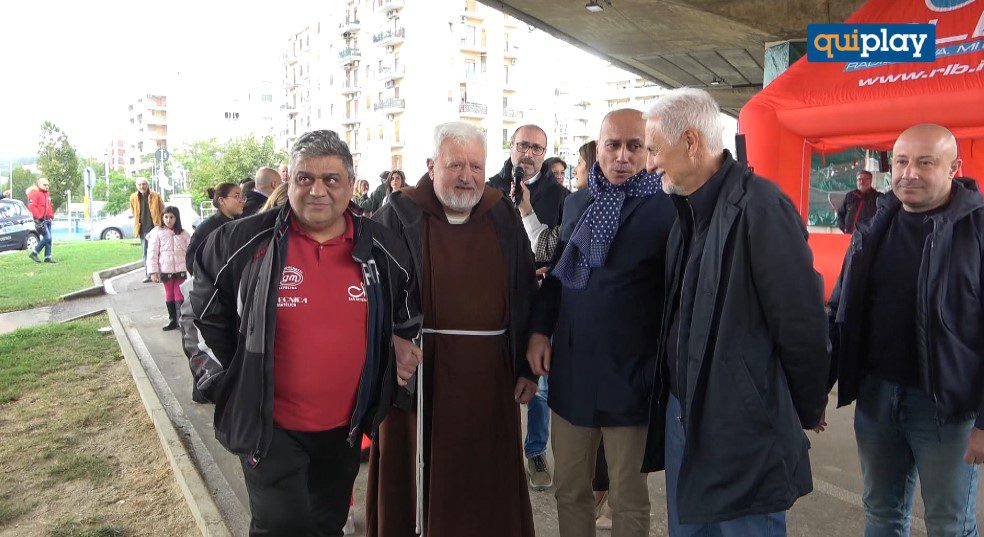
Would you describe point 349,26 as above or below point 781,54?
above

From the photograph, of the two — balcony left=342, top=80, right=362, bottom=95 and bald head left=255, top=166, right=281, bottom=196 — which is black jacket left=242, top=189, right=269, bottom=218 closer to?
bald head left=255, top=166, right=281, bottom=196

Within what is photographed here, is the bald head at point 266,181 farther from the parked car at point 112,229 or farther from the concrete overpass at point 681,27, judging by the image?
the parked car at point 112,229

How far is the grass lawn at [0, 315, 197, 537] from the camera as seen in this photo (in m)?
3.80

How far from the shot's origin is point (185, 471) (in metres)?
4.10

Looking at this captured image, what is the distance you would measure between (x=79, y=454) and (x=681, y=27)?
1141 centimetres

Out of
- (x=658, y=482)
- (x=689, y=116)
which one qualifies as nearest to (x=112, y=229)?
(x=658, y=482)

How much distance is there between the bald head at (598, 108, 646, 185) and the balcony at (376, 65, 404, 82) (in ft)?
189

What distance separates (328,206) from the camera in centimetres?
259

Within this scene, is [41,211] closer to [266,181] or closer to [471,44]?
[266,181]

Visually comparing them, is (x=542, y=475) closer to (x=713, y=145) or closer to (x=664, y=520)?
(x=664, y=520)

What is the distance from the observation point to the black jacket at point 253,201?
5824mm

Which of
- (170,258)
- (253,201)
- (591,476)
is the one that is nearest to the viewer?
(591,476)

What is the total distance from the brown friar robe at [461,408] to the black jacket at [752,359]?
1285 millimetres

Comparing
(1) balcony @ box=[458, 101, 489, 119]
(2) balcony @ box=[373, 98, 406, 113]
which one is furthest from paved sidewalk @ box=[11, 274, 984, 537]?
(1) balcony @ box=[458, 101, 489, 119]
